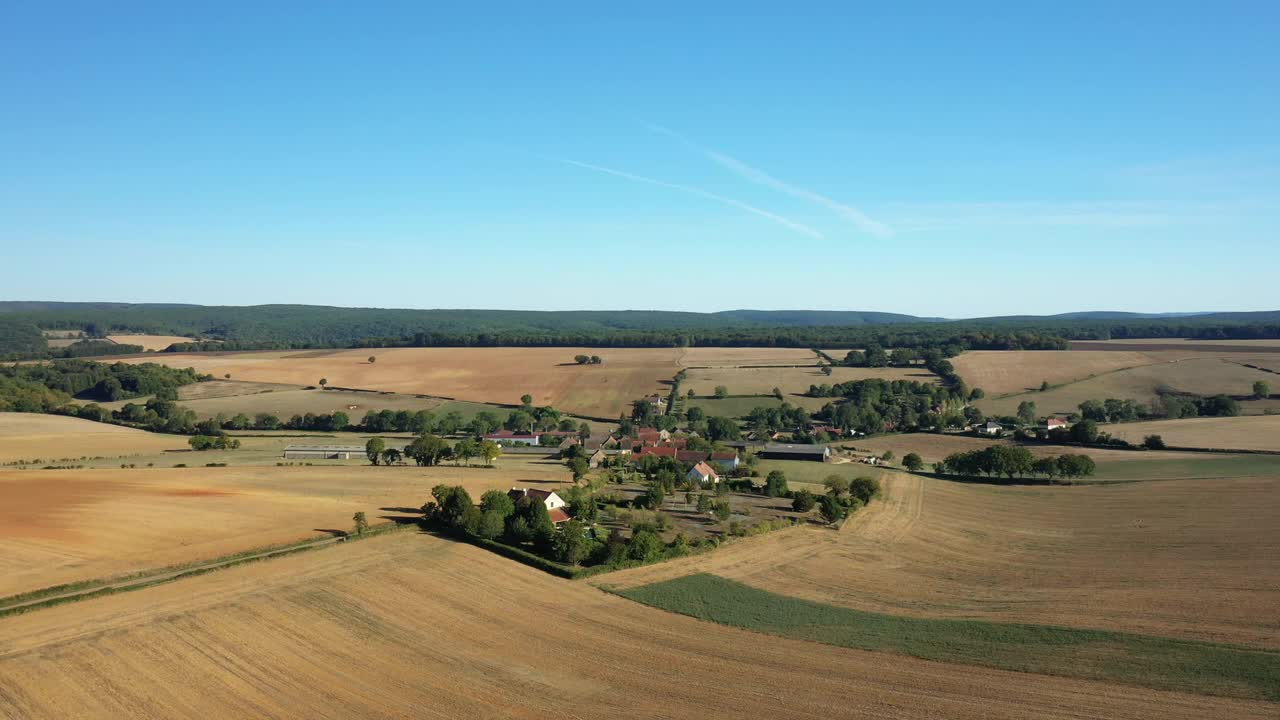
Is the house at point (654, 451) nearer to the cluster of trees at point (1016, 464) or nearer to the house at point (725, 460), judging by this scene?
the house at point (725, 460)

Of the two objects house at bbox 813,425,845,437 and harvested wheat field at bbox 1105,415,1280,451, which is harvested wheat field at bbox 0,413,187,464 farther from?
harvested wheat field at bbox 1105,415,1280,451

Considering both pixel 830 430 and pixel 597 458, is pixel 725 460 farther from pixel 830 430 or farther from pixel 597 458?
pixel 830 430

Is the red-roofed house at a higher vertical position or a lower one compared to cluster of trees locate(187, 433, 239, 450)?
higher

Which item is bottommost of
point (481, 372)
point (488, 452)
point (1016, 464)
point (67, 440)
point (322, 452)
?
point (322, 452)

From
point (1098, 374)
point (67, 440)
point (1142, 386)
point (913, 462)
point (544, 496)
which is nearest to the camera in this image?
point (544, 496)

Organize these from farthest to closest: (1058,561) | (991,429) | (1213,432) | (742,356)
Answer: (742,356) → (991,429) → (1213,432) → (1058,561)

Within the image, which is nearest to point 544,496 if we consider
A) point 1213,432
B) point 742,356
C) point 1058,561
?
point 1058,561

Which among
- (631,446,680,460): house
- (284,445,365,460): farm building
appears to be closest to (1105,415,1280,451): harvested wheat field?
(631,446,680,460): house

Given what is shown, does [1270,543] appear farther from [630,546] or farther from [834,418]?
[834,418]
